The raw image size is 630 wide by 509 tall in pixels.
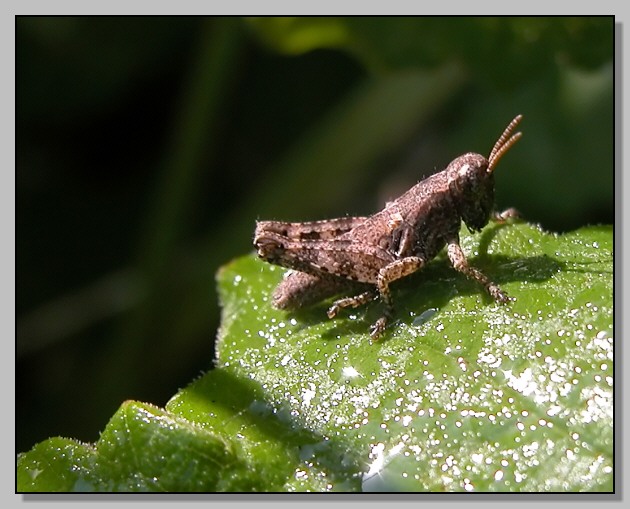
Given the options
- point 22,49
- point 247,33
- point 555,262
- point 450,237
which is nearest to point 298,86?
point 247,33

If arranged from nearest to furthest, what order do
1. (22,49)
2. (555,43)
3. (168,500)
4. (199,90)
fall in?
(168,500)
(555,43)
(199,90)
(22,49)

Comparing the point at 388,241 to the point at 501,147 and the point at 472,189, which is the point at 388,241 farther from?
the point at 501,147

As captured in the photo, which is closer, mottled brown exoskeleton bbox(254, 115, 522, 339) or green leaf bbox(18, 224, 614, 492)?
green leaf bbox(18, 224, 614, 492)

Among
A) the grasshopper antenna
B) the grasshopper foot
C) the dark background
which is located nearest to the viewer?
the grasshopper foot

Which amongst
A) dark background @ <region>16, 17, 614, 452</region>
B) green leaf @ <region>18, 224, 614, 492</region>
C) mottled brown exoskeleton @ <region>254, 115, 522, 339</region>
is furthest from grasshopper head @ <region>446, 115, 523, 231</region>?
dark background @ <region>16, 17, 614, 452</region>

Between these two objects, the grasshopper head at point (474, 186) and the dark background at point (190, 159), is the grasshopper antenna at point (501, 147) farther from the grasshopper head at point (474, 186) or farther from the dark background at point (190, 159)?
the dark background at point (190, 159)

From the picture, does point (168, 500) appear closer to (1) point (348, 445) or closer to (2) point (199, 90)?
(1) point (348, 445)

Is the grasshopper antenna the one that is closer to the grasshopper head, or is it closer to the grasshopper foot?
the grasshopper head

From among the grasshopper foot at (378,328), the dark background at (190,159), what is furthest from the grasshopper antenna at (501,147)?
the dark background at (190,159)

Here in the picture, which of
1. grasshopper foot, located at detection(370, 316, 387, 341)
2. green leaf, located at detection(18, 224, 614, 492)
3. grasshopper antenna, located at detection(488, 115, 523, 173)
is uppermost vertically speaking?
grasshopper antenna, located at detection(488, 115, 523, 173)
